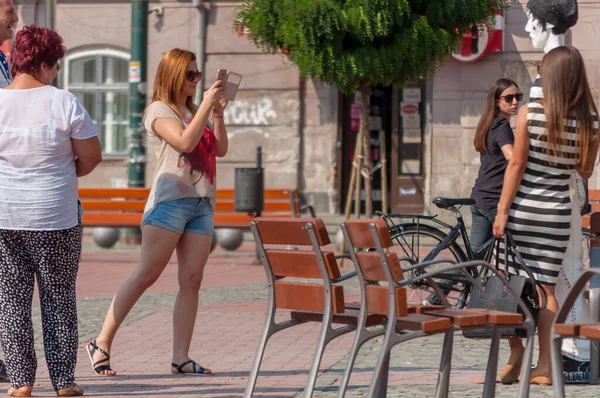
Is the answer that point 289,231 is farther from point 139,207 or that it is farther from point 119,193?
point 119,193

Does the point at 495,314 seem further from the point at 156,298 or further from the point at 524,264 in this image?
the point at 156,298

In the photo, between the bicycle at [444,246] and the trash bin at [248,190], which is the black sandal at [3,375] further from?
the trash bin at [248,190]

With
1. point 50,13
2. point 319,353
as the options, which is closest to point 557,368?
point 319,353

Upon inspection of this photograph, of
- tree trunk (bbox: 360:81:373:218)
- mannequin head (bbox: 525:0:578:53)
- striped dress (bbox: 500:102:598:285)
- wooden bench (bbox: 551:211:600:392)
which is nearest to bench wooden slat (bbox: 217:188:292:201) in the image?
tree trunk (bbox: 360:81:373:218)

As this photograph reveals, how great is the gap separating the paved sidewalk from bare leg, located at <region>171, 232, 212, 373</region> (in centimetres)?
20

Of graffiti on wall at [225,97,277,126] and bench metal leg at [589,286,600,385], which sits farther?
graffiti on wall at [225,97,277,126]

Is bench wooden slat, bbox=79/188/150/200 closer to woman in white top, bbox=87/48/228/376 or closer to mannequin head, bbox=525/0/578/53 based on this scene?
mannequin head, bbox=525/0/578/53

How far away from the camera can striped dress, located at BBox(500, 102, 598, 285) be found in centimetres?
640

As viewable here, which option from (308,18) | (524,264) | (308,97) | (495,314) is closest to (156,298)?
(308,18)

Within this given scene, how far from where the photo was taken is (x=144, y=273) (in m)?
7.02

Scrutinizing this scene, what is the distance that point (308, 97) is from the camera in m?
21.2

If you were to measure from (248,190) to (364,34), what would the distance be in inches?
87.5

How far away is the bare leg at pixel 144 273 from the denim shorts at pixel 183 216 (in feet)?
0.13

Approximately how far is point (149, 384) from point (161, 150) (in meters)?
1.27
